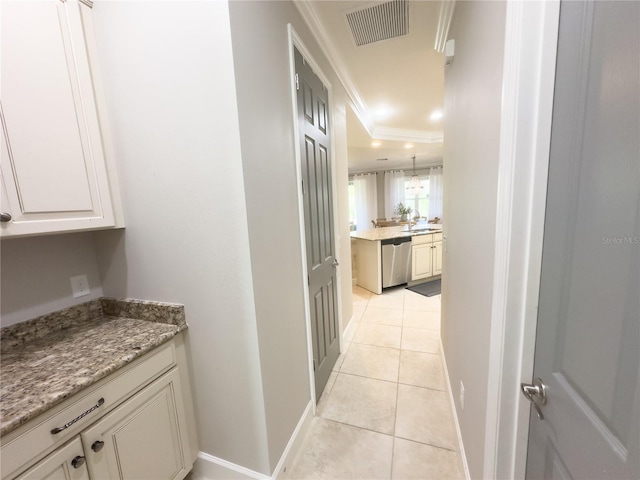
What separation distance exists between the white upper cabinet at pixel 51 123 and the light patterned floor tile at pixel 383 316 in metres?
2.73

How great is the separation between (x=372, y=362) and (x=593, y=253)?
6.79ft

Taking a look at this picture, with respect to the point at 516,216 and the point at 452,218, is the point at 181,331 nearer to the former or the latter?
the point at 516,216

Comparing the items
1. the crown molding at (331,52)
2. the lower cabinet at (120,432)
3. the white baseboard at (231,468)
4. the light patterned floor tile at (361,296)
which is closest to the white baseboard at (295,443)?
the white baseboard at (231,468)

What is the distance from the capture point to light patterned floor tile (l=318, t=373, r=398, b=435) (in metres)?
1.68

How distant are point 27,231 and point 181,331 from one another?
2.23 feet

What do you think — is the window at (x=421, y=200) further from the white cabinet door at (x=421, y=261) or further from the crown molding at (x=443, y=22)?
the crown molding at (x=443, y=22)

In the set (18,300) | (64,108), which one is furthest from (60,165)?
(18,300)

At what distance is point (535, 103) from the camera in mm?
671

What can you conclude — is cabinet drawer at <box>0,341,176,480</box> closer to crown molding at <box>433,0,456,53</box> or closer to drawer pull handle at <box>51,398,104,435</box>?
drawer pull handle at <box>51,398,104,435</box>

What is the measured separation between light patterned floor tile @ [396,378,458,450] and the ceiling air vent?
2684 millimetres

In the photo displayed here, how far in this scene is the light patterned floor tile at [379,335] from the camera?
2.60 meters

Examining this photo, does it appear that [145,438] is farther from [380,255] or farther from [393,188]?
[393,188]

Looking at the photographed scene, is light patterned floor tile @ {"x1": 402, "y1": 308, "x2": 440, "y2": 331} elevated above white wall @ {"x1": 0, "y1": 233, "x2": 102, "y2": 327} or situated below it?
below

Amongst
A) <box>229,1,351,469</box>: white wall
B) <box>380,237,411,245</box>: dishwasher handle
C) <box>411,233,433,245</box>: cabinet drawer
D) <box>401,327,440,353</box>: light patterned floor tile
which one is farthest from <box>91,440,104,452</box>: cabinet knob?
<box>411,233,433,245</box>: cabinet drawer
